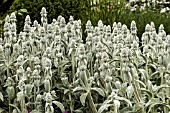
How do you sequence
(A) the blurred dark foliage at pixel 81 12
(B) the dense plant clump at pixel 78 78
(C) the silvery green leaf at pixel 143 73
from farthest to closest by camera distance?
(A) the blurred dark foliage at pixel 81 12
(C) the silvery green leaf at pixel 143 73
(B) the dense plant clump at pixel 78 78

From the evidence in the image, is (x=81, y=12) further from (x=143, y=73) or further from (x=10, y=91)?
(x=10, y=91)

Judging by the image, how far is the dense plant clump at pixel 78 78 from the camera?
243cm

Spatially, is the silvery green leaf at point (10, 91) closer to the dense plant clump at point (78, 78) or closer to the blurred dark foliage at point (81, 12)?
the dense plant clump at point (78, 78)

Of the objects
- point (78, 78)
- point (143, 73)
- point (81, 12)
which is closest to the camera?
point (78, 78)

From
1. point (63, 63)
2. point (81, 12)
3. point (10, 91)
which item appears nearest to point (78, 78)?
point (63, 63)

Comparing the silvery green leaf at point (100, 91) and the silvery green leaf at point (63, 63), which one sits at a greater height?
the silvery green leaf at point (63, 63)

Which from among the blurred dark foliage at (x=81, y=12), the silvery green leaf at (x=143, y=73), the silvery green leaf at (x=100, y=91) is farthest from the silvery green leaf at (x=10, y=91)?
the blurred dark foliage at (x=81, y=12)

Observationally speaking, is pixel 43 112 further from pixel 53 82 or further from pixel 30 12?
pixel 30 12

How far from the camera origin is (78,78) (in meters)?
2.62

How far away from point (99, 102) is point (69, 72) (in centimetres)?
30

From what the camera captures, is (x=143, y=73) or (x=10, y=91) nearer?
(x=10, y=91)

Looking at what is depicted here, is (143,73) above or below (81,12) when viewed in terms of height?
below

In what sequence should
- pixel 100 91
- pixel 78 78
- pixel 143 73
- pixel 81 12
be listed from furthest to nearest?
pixel 81 12 < pixel 143 73 < pixel 78 78 < pixel 100 91

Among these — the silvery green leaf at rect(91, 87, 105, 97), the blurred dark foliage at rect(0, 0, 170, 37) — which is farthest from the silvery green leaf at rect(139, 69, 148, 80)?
the blurred dark foliage at rect(0, 0, 170, 37)
